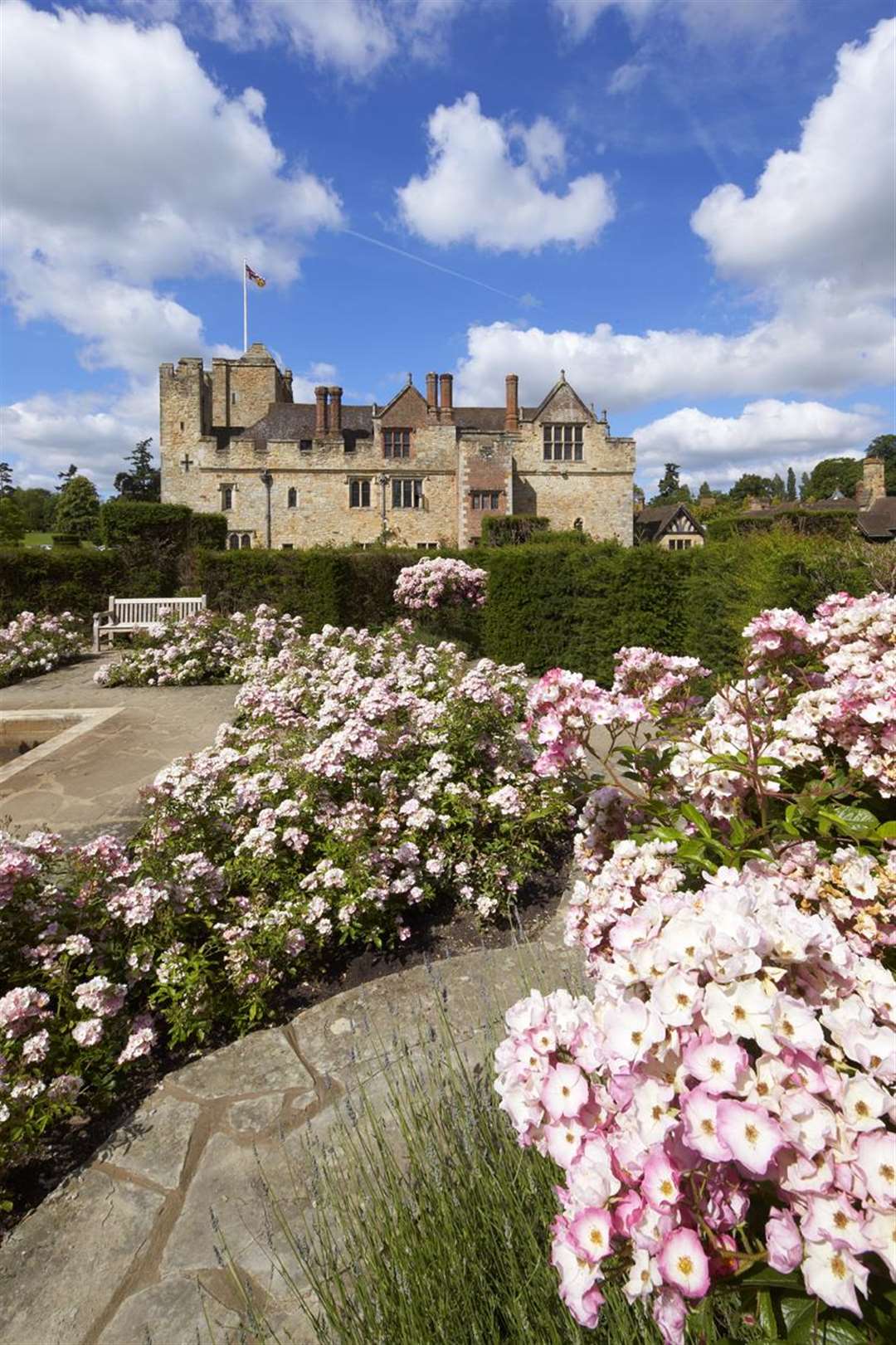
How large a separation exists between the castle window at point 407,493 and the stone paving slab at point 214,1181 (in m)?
31.0

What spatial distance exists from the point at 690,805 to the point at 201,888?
7.52 ft

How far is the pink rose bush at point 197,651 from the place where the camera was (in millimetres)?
10016

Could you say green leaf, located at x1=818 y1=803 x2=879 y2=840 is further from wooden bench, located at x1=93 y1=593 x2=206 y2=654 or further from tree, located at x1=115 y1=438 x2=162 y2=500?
tree, located at x1=115 y1=438 x2=162 y2=500

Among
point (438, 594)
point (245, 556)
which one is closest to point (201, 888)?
point (438, 594)

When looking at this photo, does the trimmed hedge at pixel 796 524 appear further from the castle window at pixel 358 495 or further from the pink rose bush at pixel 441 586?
the castle window at pixel 358 495

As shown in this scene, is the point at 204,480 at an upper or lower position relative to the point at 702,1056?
upper

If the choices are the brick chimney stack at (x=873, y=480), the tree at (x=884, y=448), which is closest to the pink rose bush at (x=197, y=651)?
the brick chimney stack at (x=873, y=480)

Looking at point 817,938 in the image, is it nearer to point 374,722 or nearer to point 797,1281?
point 797,1281

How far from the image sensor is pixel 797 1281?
92 cm

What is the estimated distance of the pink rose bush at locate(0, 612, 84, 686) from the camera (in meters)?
10.9

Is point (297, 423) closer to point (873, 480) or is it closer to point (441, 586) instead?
point (441, 586)

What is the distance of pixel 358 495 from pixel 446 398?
19.0 ft

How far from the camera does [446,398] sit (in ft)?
106

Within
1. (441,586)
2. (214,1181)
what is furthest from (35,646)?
(214,1181)
